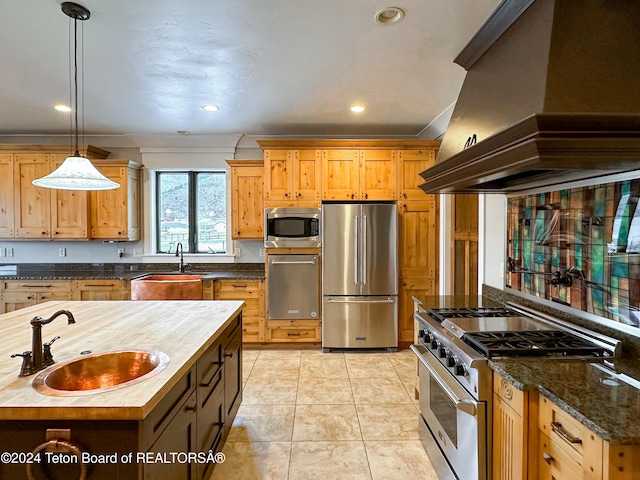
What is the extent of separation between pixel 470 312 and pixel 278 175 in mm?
2645

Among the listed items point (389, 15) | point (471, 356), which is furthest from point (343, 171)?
point (471, 356)

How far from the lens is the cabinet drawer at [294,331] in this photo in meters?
4.00

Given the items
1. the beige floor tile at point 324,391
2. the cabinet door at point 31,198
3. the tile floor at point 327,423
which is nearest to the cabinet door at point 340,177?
A: the tile floor at point 327,423

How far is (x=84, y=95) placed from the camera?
10.2 ft

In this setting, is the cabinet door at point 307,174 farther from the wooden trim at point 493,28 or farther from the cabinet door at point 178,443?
the cabinet door at point 178,443

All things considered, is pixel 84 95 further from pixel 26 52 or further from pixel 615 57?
pixel 615 57

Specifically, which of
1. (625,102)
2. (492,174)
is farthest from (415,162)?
(625,102)

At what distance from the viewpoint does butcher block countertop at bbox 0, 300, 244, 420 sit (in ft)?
3.46

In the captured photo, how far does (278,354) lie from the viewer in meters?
3.95

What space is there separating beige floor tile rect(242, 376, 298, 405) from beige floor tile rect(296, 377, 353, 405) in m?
0.07

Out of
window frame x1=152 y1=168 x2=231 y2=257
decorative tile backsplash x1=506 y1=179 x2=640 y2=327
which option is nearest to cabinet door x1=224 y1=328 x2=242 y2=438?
decorative tile backsplash x1=506 y1=179 x2=640 y2=327

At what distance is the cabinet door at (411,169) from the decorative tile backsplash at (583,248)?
5.51ft

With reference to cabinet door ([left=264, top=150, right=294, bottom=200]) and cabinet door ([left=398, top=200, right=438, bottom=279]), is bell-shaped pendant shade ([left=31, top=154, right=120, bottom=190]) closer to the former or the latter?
cabinet door ([left=264, top=150, right=294, bottom=200])

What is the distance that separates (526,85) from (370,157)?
2718mm
